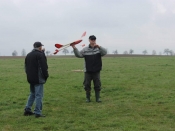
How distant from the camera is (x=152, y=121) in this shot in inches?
301

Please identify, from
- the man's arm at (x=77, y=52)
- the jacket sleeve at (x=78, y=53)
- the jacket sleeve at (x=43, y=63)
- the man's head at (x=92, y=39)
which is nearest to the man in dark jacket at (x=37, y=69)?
the jacket sleeve at (x=43, y=63)

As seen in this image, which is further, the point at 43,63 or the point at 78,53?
the point at 78,53

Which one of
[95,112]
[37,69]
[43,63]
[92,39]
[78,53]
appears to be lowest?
[95,112]

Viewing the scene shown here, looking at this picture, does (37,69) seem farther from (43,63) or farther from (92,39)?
(92,39)

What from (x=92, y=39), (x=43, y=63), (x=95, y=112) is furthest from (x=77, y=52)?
(x=95, y=112)

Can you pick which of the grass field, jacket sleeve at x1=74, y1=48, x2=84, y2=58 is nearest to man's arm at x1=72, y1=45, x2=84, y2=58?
jacket sleeve at x1=74, y1=48, x2=84, y2=58

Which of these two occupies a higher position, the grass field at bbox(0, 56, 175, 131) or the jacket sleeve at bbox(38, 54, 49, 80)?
the jacket sleeve at bbox(38, 54, 49, 80)

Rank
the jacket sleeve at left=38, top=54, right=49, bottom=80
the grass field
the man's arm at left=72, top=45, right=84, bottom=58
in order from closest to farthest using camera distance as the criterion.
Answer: the grass field
the jacket sleeve at left=38, top=54, right=49, bottom=80
the man's arm at left=72, top=45, right=84, bottom=58

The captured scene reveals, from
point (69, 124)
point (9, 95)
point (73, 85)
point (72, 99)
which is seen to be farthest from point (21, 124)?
point (73, 85)

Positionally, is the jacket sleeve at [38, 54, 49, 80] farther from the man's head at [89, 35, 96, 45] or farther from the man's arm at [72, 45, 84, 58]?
the man's head at [89, 35, 96, 45]

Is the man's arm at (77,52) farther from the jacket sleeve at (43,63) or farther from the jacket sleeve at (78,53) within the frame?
the jacket sleeve at (43,63)

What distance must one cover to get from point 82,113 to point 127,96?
11.1 feet

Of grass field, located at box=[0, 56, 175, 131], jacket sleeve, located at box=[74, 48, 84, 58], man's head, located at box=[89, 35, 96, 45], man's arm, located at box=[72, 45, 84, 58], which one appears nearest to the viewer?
grass field, located at box=[0, 56, 175, 131]

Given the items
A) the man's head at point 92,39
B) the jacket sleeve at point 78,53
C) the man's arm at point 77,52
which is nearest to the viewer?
the man's arm at point 77,52
